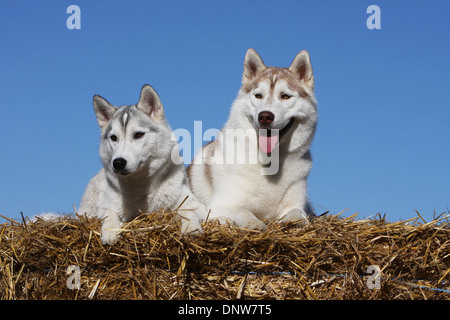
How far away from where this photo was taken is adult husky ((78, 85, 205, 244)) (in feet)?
16.6

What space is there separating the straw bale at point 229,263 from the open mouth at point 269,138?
1.17 meters

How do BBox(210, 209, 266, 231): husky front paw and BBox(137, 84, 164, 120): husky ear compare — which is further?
BBox(137, 84, 164, 120): husky ear

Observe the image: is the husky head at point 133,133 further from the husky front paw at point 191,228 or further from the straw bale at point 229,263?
the husky front paw at point 191,228

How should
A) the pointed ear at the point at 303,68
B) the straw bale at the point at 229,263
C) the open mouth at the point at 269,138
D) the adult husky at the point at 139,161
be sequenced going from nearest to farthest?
the straw bale at the point at 229,263, the adult husky at the point at 139,161, the open mouth at the point at 269,138, the pointed ear at the point at 303,68

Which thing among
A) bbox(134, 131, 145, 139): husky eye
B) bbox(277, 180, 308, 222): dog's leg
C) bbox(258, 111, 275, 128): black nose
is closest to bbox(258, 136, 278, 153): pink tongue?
bbox(258, 111, 275, 128): black nose

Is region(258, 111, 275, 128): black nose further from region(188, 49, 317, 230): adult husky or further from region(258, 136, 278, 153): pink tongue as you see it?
region(258, 136, 278, 153): pink tongue

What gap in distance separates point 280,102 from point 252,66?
0.75 m

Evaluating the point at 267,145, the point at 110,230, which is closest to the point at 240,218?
the point at 267,145

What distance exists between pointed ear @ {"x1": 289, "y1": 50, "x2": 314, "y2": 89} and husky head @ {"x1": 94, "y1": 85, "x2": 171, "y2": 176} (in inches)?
63.6

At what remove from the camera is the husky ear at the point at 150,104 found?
17.9 ft

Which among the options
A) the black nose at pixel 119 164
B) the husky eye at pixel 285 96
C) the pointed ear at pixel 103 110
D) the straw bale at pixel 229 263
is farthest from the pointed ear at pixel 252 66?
the straw bale at pixel 229 263

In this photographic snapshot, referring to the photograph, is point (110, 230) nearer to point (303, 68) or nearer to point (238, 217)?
point (238, 217)
